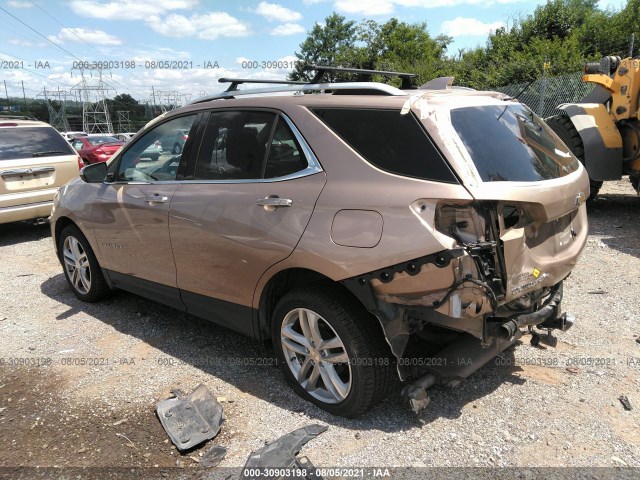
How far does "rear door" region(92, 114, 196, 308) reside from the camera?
3.82 m

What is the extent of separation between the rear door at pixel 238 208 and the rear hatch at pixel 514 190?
825 mm

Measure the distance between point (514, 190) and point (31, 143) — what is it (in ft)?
26.0

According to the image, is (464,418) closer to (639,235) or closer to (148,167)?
(148,167)

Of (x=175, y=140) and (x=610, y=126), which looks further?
(x=610, y=126)

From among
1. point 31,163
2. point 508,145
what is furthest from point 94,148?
point 508,145

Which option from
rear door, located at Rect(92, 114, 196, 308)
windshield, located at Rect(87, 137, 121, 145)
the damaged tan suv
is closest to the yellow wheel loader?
the damaged tan suv

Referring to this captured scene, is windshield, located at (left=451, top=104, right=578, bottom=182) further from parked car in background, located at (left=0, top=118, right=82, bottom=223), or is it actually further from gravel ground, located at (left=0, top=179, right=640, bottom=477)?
parked car in background, located at (left=0, top=118, right=82, bottom=223)

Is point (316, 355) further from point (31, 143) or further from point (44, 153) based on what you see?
point (31, 143)

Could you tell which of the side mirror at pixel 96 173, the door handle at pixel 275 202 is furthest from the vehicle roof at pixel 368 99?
the side mirror at pixel 96 173

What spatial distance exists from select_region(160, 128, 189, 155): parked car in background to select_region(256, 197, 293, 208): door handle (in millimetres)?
1114

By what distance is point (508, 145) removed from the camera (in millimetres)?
2811

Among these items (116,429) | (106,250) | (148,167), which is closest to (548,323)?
(116,429)

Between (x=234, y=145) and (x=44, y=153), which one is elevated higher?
(x=234, y=145)

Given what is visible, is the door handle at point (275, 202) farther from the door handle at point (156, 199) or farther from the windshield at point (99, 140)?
the windshield at point (99, 140)
